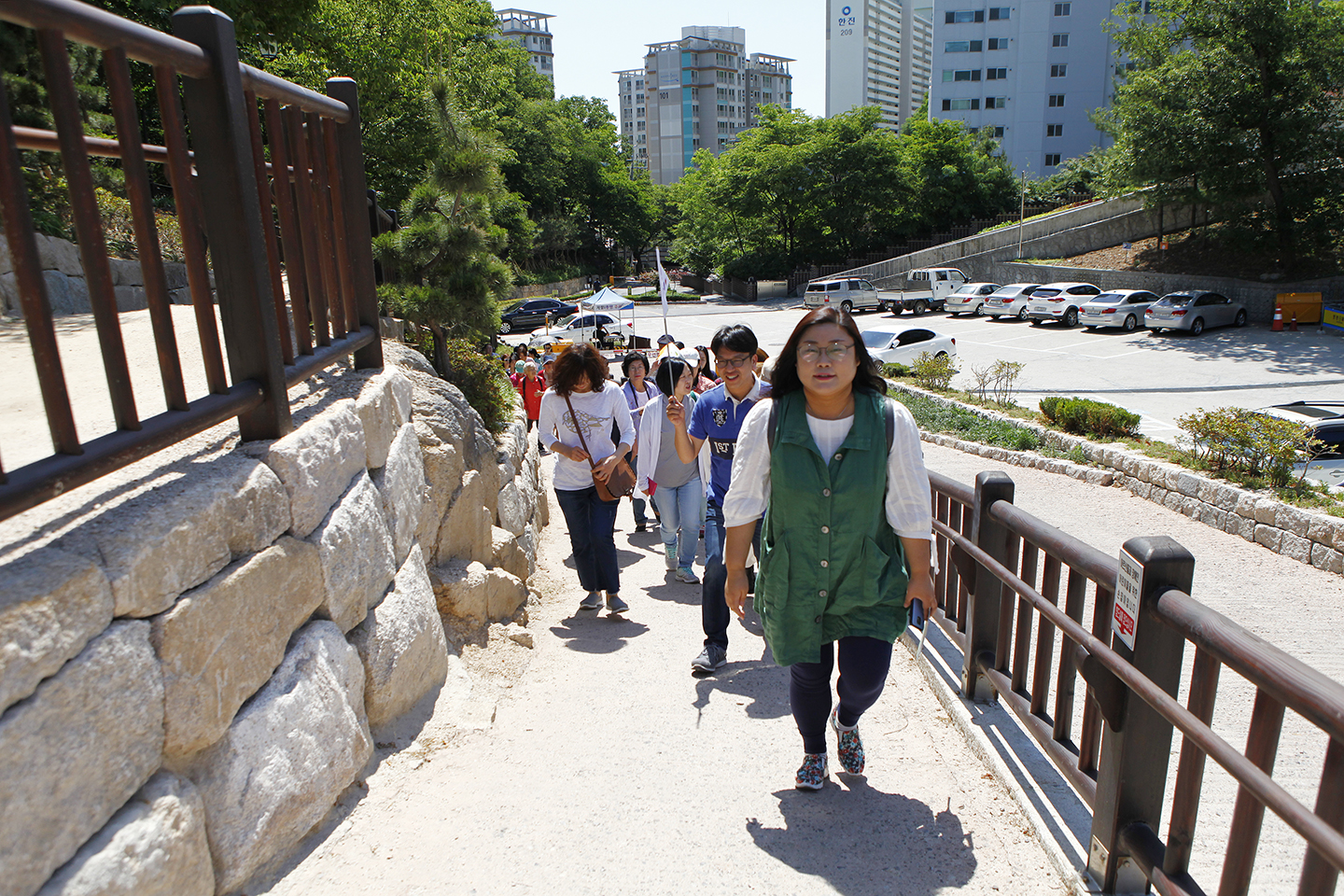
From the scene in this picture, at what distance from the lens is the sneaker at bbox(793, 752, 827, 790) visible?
3213 millimetres

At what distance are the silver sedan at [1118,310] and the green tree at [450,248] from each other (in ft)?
82.6

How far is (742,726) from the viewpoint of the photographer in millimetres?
3863

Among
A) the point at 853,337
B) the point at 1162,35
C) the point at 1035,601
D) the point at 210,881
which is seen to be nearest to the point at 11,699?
the point at 210,881

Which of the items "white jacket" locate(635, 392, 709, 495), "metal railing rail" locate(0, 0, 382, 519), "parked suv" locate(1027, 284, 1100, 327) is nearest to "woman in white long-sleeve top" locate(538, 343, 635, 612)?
"white jacket" locate(635, 392, 709, 495)

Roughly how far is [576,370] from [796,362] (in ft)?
8.70

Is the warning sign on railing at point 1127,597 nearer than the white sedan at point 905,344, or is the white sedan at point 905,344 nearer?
the warning sign on railing at point 1127,597

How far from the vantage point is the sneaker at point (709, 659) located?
4484mm

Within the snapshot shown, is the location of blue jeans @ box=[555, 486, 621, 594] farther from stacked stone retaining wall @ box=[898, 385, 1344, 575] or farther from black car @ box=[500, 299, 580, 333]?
black car @ box=[500, 299, 580, 333]

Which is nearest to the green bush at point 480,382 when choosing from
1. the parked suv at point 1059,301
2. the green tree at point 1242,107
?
the parked suv at point 1059,301

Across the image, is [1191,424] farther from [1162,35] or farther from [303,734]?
[1162,35]

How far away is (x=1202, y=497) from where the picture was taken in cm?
908

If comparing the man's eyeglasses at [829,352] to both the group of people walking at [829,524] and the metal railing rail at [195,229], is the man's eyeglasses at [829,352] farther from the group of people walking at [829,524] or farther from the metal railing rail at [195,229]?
the metal railing rail at [195,229]

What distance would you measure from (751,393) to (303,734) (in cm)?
277

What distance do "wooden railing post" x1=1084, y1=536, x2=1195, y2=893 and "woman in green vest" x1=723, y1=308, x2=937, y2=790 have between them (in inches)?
24.7
